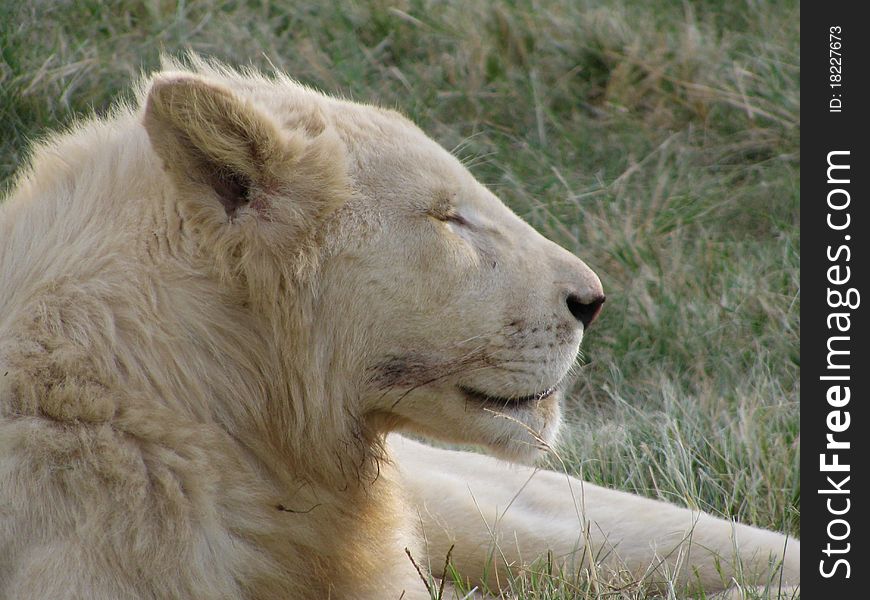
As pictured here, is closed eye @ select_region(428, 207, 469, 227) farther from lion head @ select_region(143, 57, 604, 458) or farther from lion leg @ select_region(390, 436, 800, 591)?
lion leg @ select_region(390, 436, 800, 591)

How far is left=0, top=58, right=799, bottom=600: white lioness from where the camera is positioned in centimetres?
248

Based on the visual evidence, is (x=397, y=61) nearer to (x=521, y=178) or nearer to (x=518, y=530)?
(x=521, y=178)

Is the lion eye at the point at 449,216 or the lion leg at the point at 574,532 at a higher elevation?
the lion eye at the point at 449,216

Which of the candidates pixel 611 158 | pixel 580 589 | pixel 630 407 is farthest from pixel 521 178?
pixel 580 589

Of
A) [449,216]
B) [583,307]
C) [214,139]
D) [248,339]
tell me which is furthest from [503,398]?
[214,139]

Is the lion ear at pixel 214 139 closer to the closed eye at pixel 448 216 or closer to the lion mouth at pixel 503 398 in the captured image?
the closed eye at pixel 448 216

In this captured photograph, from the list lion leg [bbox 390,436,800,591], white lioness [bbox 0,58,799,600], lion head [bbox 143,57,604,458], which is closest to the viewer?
white lioness [bbox 0,58,799,600]

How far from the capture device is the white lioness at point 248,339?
8.13 ft

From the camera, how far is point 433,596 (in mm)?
2791

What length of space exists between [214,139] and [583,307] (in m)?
0.95

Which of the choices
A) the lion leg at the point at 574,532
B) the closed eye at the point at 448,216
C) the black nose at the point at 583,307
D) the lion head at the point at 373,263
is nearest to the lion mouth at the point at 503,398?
the lion head at the point at 373,263

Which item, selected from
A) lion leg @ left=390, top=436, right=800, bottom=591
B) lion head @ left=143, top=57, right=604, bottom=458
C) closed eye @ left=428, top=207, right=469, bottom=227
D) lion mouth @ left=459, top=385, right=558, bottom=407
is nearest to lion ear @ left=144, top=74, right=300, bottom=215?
lion head @ left=143, top=57, right=604, bottom=458

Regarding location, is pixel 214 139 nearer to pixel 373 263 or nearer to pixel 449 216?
pixel 373 263

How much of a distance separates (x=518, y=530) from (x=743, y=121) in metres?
3.51
